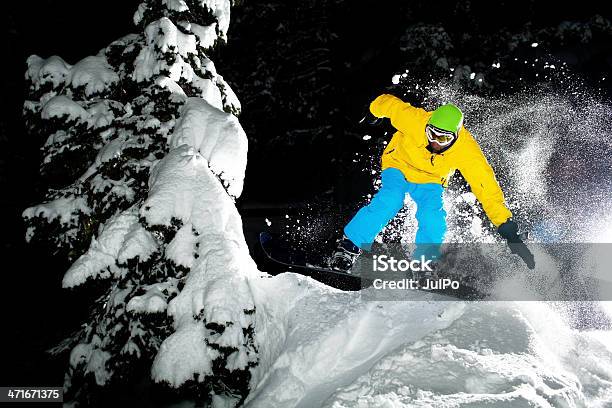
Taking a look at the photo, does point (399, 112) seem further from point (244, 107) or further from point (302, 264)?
point (244, 107)

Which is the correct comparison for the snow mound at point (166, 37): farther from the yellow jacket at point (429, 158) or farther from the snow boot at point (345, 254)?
the snow boot at point (345, 254)

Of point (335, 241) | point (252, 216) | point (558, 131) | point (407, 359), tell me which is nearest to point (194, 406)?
point (407, 359)

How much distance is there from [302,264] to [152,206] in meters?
2.60

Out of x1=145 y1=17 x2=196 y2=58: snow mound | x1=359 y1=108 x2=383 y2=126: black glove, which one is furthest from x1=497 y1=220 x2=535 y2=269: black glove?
x1=145 y1=17 x2=196 y2=58: snow mound

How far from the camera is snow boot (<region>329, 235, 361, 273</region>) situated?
4906 millimetres

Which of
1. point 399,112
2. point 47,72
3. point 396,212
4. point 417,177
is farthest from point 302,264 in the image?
point 47,72

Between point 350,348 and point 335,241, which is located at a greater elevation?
point 350,348

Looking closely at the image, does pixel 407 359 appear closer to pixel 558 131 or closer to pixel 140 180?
pixel 140 180

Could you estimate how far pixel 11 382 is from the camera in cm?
713

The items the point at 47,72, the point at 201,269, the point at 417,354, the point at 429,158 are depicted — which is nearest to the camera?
the point at 417,354

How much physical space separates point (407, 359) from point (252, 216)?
1012cm

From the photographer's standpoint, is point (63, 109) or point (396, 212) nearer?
point (63, 109)

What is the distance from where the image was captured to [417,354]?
2.81 m

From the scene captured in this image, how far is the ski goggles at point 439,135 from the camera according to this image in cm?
420
